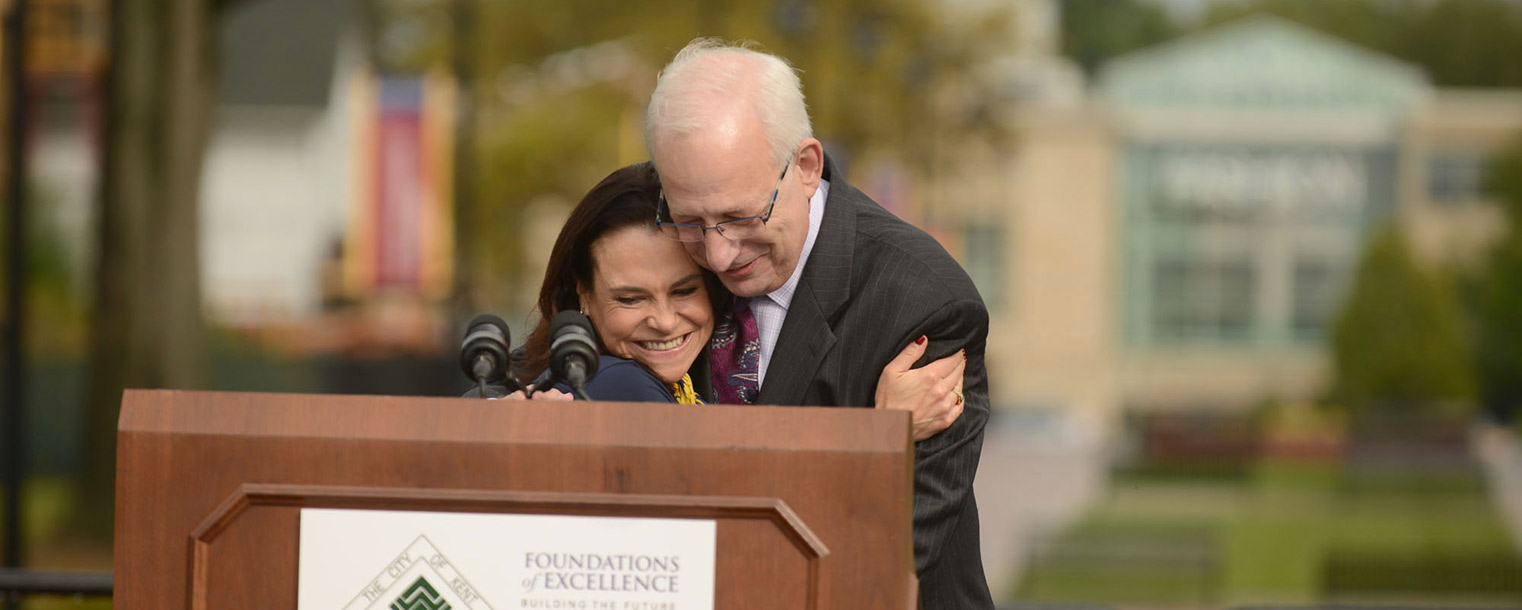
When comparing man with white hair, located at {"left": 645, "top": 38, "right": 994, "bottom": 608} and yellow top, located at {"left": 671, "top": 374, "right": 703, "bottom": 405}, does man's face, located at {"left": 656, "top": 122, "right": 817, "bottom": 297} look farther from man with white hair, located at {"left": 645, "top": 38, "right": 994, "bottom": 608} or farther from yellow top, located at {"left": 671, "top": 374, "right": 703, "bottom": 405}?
yellow top, located at {"left": 671, "top": 374, "right": 703, "bottom": 405}

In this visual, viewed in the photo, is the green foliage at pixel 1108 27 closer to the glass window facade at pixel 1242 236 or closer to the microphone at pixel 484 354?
the glass window facade at pixel 1242 236

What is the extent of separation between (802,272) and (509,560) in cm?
82

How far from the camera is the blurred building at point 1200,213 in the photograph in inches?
1994

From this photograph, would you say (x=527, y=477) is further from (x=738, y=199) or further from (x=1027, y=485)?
(x=1027, y=485)

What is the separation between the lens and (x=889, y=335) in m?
2.87

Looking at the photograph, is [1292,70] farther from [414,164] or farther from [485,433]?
[485,433]

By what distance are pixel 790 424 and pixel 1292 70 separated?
2023 inches

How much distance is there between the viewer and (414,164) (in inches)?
779

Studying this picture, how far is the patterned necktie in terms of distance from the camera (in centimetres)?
300

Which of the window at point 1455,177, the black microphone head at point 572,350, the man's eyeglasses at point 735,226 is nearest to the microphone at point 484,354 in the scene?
the black microphone head at point 572,350

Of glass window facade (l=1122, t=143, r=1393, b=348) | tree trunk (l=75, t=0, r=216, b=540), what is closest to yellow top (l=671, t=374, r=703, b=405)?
tree trunk (l=75, t=0, r=216, b=540)

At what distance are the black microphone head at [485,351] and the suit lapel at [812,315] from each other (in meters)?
0.42

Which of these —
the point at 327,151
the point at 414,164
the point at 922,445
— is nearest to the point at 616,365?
the point at 922,445

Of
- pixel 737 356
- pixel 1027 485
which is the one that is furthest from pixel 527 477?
pixel 1027 485
